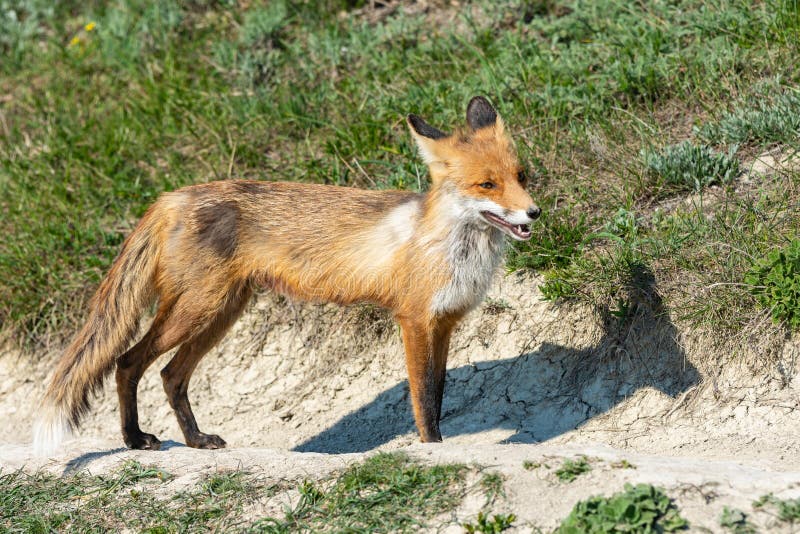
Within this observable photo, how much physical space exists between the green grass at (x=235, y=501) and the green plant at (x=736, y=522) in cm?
108

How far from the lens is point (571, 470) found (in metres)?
3.83

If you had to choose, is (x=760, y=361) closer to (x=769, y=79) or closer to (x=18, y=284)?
(x=769, y=79)

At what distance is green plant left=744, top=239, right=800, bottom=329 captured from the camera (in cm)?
502

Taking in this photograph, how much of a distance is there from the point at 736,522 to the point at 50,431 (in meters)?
3.60

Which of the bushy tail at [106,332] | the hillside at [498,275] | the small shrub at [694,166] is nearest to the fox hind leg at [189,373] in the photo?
the bushy tail at [106,332]

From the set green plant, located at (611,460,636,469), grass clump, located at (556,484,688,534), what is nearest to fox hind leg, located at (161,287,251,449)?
green plant, located at (611,460,636,469)

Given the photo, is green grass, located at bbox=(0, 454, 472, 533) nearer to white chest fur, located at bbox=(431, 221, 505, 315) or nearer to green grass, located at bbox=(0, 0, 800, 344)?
white chest fur, located at bbox=(431, 221, 505, 315)

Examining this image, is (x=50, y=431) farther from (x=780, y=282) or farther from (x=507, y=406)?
(x=780, y=282)

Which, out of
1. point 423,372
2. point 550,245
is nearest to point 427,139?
point 423,372

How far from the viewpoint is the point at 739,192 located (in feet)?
19.8

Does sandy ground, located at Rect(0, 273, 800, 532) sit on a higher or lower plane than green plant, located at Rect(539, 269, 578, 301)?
lower

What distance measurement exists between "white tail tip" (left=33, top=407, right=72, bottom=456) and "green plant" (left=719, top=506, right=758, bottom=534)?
3.50 metres

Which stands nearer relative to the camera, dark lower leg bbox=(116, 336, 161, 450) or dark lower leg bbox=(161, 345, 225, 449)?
dark lower leg bbox=(116, 336, 161, 450)

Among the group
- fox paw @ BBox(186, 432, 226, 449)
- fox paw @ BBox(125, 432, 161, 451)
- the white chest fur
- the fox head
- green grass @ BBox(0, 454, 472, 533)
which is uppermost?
the fox head
